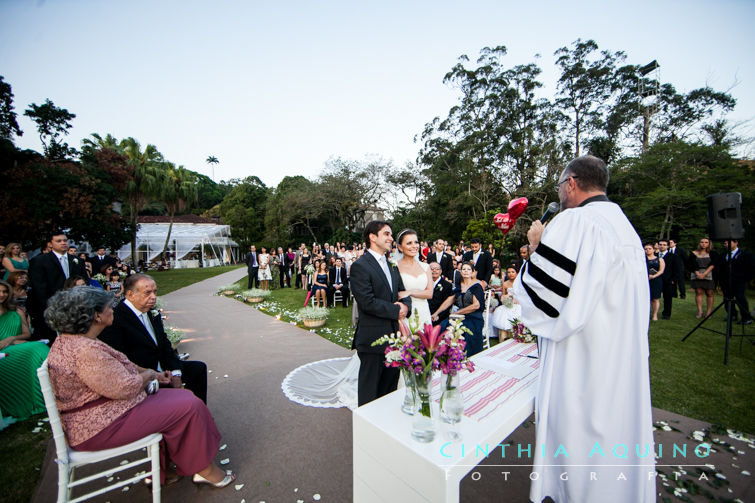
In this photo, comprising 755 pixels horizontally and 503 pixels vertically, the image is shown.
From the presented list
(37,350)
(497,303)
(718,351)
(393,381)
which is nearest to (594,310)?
(393,381)

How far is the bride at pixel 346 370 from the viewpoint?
351 centimetres

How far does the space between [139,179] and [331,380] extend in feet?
89.1

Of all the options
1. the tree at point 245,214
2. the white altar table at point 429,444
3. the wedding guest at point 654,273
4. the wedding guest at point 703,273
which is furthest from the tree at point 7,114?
the wedding guest at point 703,273

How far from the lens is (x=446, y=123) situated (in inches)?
993

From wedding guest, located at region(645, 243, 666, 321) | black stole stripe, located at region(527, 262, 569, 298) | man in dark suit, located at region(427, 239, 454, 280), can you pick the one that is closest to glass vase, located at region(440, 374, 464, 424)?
black stole stripe, located at region(527, 262, 569, 298)

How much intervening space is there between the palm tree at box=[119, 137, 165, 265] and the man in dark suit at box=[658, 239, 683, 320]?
29591mm

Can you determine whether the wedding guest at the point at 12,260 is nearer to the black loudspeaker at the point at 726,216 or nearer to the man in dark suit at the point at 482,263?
the man in dark suit at the point at 482,263

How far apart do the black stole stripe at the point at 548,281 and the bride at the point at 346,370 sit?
3.50ft

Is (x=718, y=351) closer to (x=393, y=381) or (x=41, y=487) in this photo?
(x=393, y=381)

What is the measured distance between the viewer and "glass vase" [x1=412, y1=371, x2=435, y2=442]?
1.68 meters

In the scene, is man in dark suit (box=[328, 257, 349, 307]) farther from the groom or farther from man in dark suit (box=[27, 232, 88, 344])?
the groom

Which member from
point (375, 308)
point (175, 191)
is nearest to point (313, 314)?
point (375, 308)

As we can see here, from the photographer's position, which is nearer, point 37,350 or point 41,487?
point 41,487

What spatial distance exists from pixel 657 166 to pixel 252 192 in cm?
3805
